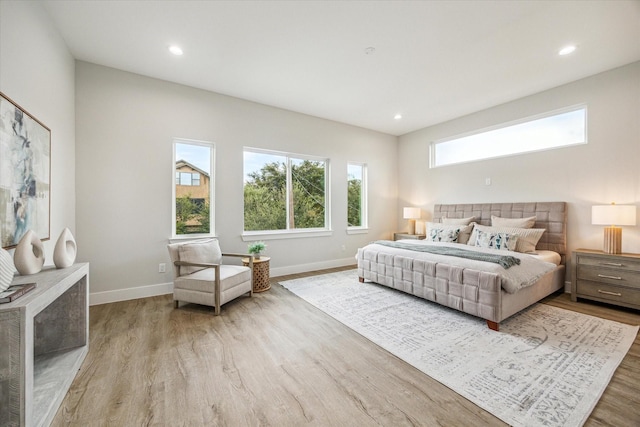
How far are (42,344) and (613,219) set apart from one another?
5571mm

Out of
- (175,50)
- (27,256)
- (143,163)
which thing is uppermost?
(175,50)

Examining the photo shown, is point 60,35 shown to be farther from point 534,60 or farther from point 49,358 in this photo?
point 534,60

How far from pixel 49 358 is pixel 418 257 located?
3.51 metres

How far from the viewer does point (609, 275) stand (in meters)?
3.06

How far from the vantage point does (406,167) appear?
6043 mm

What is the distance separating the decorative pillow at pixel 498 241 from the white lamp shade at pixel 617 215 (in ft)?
2.83

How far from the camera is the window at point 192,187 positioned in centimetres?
377

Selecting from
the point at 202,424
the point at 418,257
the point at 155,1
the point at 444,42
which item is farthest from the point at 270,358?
the point at 444,42

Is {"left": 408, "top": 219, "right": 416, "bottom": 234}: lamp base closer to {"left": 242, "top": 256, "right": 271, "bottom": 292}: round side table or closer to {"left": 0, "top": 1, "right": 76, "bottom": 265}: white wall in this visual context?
{"left": 242, "top": 256, "right": 271, "bottom": 292}: round side table

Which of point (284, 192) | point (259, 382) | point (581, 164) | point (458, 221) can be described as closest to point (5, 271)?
point (259, 382)

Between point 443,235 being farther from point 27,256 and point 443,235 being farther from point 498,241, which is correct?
point 27,256

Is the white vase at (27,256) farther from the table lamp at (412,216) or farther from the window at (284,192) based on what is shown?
the table lamp at (412,216)

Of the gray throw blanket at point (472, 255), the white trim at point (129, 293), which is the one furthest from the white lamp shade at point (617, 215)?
the white trim at point (129, 293)

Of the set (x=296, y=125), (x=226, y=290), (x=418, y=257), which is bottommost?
(x=226, y=290)
